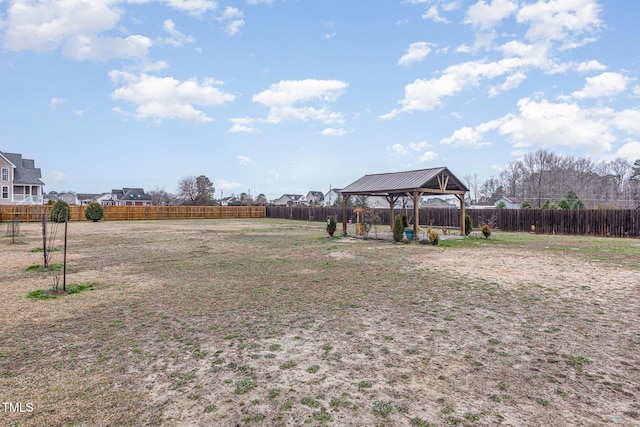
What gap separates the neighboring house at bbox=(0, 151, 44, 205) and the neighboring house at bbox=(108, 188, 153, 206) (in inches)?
1030

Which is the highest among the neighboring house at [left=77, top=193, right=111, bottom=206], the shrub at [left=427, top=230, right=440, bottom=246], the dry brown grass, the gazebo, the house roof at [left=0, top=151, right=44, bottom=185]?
the house roof at [left=0, top=151, right=44, bottom=185]

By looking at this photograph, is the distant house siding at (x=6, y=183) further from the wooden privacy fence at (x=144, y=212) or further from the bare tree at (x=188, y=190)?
the bare tree at (x=188, y=190)

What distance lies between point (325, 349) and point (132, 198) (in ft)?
234

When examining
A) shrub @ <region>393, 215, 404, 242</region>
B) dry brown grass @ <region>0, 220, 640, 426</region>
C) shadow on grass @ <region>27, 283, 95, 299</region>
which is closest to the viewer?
dry brown grass @ <region>0, 220, 640, 426</region>

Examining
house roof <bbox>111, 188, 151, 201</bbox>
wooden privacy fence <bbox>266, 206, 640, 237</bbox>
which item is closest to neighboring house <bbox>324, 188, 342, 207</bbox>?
wooden privacy fence <bbox>266, 206, 640, 237</bbox>

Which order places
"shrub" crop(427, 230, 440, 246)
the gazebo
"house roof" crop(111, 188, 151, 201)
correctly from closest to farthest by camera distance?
"shrub" crop(427, 230, 440, 246), the gazebo, "house roof" crop(111, 188, 151, 201)

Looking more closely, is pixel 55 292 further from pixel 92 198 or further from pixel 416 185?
pixel 92 198

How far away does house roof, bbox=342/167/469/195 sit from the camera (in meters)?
15.8

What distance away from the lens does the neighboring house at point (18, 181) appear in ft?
112

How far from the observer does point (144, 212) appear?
39719 mm

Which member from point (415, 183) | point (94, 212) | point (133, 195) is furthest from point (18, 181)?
point (415, 183)

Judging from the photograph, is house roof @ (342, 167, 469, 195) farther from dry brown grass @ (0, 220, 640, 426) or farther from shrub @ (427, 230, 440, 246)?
dry brown grass @ (0, 220, 640, 426)

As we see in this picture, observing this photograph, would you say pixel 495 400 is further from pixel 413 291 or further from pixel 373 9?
pixel 373 9

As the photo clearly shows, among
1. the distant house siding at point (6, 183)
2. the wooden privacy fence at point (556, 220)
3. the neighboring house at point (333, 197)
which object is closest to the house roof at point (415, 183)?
the wooden privacy fence at point (556, 220)
